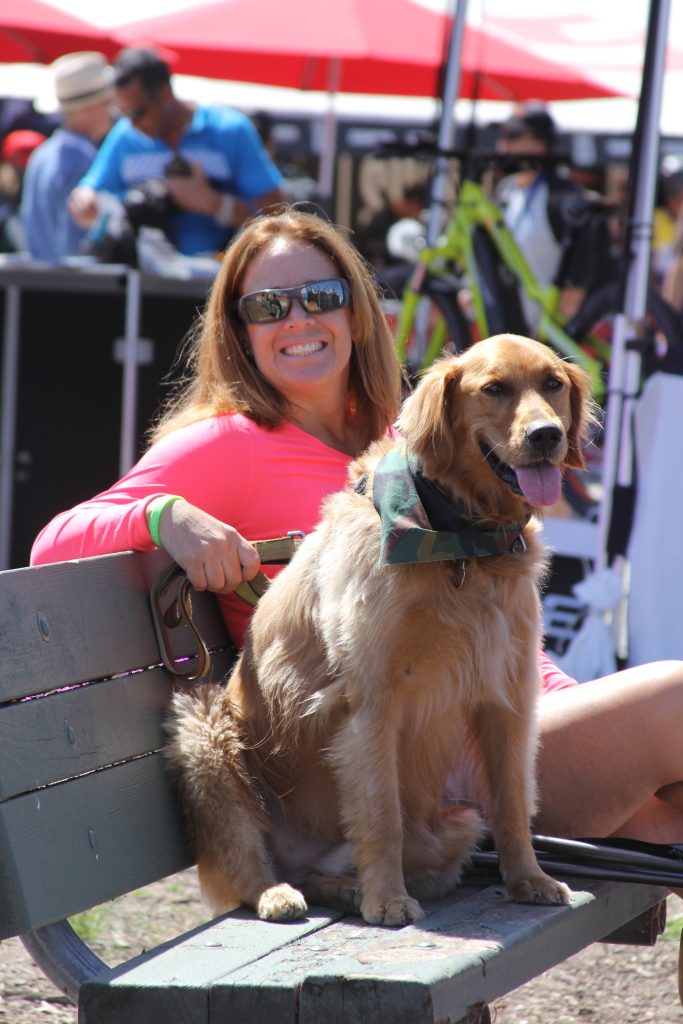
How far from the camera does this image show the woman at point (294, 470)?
2.71 metres

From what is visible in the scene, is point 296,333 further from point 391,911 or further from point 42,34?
point 42,34

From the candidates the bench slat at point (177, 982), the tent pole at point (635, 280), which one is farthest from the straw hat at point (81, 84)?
the bench slat at point (177, 982)

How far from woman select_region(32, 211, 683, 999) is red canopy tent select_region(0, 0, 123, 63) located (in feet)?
27.5

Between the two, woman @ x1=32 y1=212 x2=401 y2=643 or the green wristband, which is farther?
woman @ x1=32 y1=212 x2=401 y2=643

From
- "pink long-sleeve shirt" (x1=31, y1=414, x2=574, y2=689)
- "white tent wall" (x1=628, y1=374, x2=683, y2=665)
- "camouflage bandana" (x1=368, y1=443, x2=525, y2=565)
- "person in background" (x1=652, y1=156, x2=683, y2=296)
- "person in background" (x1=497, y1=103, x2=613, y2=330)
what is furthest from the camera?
"person in background" (x1=652, y1=156, x2=683, y2=296)

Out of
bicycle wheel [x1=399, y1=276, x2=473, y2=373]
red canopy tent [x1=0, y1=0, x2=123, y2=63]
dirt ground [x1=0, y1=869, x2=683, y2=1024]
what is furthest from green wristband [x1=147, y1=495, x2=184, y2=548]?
red canopy tent [x1=0, y1=0, x2=123, y2=63]

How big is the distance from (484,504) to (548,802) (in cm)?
73

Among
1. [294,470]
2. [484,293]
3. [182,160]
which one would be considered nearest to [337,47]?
Result: [182,160]

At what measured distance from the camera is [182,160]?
7445 mm

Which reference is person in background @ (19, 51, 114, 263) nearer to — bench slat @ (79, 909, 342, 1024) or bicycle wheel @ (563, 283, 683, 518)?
bicycle wheel @ (563, 283, 683, 518)

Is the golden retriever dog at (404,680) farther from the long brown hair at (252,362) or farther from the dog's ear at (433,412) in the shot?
the long brown hair at (252,362)

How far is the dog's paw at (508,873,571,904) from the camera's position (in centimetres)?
242

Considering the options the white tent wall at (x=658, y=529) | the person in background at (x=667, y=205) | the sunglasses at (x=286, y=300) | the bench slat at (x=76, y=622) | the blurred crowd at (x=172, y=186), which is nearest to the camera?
the bench slat at (x=76, y=622)

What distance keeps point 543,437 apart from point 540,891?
86 centimetres
